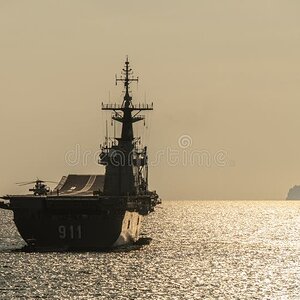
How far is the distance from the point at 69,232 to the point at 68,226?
1.96ft

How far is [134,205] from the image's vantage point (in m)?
110

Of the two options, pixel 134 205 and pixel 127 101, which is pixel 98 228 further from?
pixel 127 101

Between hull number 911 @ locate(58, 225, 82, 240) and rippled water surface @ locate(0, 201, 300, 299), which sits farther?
hull number 911 @ locate(58, 225, 82, 240)

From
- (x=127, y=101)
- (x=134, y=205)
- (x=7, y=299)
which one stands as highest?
(x=127, y=101)

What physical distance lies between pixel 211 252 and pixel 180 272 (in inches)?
1056

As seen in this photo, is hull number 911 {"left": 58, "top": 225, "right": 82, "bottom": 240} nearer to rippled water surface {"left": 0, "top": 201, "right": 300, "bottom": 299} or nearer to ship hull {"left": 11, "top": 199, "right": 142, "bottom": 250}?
ship hull {"left": 11, "top": 199, "right": 142, "bottom": 250}

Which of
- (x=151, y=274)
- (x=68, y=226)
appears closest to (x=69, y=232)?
(x=68, y=226)

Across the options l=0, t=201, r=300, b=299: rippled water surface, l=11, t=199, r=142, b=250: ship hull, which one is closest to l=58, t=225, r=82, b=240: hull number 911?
l=11, t=199, r=142, b=250: ship hull

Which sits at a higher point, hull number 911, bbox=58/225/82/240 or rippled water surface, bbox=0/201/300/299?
hull number 911, bbox=58/225/82/240

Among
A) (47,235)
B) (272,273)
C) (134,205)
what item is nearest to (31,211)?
(47,235)

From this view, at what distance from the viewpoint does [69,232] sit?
98.4 m

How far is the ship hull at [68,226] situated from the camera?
98312mm

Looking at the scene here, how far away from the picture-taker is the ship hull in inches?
3871

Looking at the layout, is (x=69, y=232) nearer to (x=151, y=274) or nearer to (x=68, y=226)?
(x=68, y=226)
